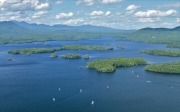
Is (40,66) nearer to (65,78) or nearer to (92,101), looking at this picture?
(65,78)

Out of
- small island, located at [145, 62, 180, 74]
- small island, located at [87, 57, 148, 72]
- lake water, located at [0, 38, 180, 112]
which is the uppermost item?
small island, located at [87, 57, 148, 72]

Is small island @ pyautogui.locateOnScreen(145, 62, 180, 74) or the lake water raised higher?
small island @ pyautogui.locateOnScreen(145, 62, 180, 74)

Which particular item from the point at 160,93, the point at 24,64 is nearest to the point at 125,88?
the point at 160,93

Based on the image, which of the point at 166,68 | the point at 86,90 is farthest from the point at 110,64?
the point at 86,90

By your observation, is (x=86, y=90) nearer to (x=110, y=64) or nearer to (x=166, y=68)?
(x=110, y=64)

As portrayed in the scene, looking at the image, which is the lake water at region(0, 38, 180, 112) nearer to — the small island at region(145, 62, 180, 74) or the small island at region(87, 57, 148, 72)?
the small island at region(87, 57, 148, 72)

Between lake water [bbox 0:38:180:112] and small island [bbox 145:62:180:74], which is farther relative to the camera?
small island [bbox 145:62:180:74]

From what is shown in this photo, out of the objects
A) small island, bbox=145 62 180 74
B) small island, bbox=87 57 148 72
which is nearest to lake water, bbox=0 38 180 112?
small island, bbox=87 57 148 72

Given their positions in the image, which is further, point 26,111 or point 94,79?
point 94,79

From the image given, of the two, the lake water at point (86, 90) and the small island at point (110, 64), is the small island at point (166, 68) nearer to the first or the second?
the lake water at point (86, 90)
